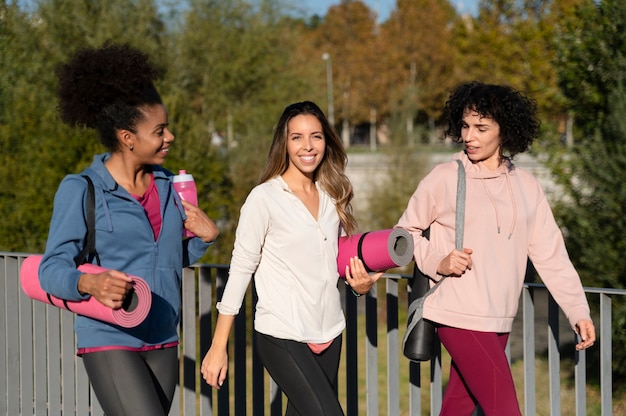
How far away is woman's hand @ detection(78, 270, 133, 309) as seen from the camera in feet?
8.95

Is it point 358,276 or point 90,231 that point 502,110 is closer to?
point 358,276

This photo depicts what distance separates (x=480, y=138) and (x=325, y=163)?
59 centimetres

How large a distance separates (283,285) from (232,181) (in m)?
14.4

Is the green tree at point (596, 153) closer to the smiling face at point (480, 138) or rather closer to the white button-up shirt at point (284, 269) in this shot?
the smiling face at point (480, 138)

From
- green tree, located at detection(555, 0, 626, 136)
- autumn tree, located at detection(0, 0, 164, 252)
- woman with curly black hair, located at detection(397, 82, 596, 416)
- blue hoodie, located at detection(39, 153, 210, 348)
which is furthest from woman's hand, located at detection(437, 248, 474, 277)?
autumn tree, located at detection(0, 0, 164, 252)

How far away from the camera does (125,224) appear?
3061 mm

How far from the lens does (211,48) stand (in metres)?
25.5

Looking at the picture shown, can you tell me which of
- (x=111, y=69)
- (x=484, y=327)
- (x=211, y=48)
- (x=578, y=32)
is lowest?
(x=484, y=327)

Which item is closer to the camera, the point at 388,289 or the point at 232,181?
the point at 388,289

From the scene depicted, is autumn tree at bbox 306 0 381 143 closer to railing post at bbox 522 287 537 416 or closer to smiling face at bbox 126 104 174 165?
railing post at bbox 522 287 537 416

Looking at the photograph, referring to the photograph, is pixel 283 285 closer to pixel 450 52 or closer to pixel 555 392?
pixel 555 392

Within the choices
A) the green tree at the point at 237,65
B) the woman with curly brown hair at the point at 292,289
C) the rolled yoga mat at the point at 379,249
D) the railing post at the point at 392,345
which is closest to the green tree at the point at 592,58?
the railing post at the point at 392,345

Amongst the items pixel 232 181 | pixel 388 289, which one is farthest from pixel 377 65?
pixel 388 289

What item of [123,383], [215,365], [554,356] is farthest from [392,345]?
[123,383]
